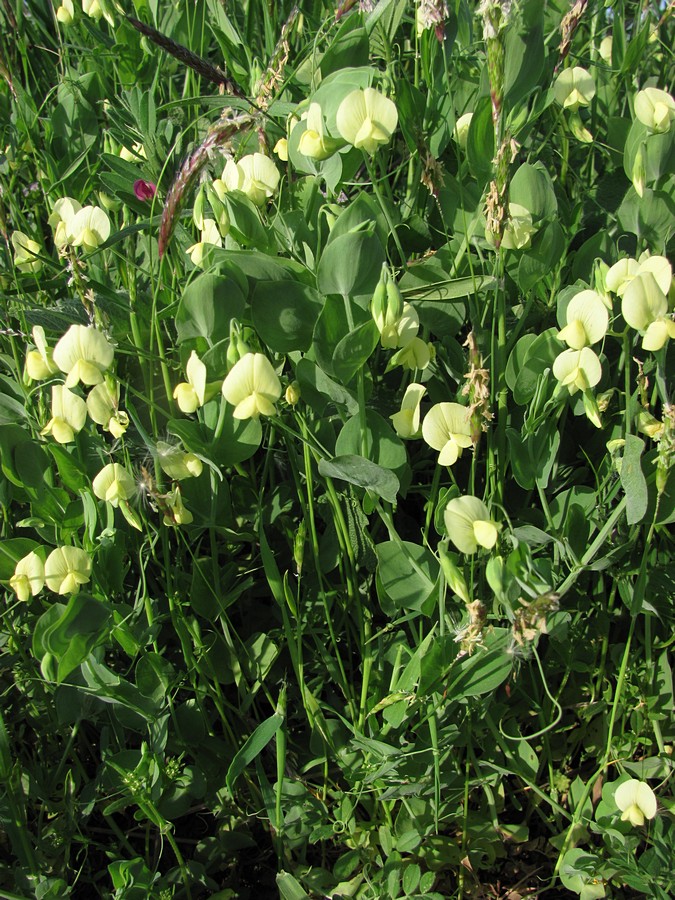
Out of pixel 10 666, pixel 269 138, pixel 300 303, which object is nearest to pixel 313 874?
pixel 10 666

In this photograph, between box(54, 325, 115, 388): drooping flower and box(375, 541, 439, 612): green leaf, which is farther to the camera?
box(375, 541, 439, 612): green leaf

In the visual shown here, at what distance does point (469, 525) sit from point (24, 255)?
2.55 ft

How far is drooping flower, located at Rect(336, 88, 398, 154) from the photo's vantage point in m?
0.85

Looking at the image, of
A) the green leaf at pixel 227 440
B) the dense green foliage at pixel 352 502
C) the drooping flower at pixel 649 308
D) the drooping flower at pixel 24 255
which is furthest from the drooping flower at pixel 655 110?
the drooping flower at pixel 24 255

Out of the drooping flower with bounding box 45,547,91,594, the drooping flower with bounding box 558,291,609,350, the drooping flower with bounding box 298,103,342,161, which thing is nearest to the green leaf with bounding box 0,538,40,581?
the drooping flower with bounding box 45,547,91,594

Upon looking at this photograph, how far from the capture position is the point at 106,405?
870 millimetres

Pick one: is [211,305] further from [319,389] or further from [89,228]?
[89,228]

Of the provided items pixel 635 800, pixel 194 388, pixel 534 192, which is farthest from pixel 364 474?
pixel 635 800

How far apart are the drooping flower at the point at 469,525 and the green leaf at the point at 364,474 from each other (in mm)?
65

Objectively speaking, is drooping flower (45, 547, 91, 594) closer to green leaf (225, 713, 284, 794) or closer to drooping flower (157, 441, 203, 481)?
drooping flower (157, 441, 203, 481)

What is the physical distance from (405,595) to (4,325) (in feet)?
2.23

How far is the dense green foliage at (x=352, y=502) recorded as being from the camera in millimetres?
865

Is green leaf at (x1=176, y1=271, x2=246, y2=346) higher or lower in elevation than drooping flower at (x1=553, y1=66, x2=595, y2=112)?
lower

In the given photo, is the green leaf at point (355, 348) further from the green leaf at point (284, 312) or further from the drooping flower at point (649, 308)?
the drooping flower at point (649, 308)
